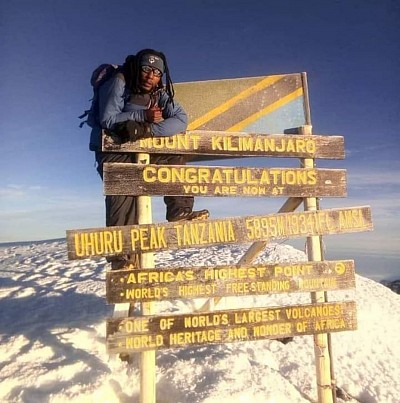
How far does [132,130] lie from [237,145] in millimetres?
1119

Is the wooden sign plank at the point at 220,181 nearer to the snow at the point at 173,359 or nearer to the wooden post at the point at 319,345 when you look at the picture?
the wooden post at the point at 319,345

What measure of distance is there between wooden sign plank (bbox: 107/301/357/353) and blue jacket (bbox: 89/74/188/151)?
1.84 meters

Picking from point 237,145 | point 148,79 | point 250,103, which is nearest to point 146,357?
point 237,145

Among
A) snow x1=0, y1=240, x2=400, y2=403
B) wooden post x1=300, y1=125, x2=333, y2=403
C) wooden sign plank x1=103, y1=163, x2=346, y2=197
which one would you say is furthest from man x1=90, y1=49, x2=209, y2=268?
snow x1=0, y1=240, x2=400, y2=403

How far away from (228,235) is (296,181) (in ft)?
3.23

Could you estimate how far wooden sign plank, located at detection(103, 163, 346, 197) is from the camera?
3.80 meters

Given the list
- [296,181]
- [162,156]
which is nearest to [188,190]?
[162,156]

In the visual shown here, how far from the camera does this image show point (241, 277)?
3.96m

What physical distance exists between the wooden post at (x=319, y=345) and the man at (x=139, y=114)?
1191 millimetres

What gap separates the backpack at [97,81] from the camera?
4.02 meters

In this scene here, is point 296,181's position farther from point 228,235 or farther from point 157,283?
point 157,283

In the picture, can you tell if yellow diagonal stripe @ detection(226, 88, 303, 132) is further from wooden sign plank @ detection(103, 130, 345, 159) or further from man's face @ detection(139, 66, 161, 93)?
man's face @ detection(139, 66, 161, 93)

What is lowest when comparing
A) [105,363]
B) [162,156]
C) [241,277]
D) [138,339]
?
[105,363]

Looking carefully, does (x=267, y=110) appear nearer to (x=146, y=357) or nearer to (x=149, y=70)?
(x=149, y=70)
